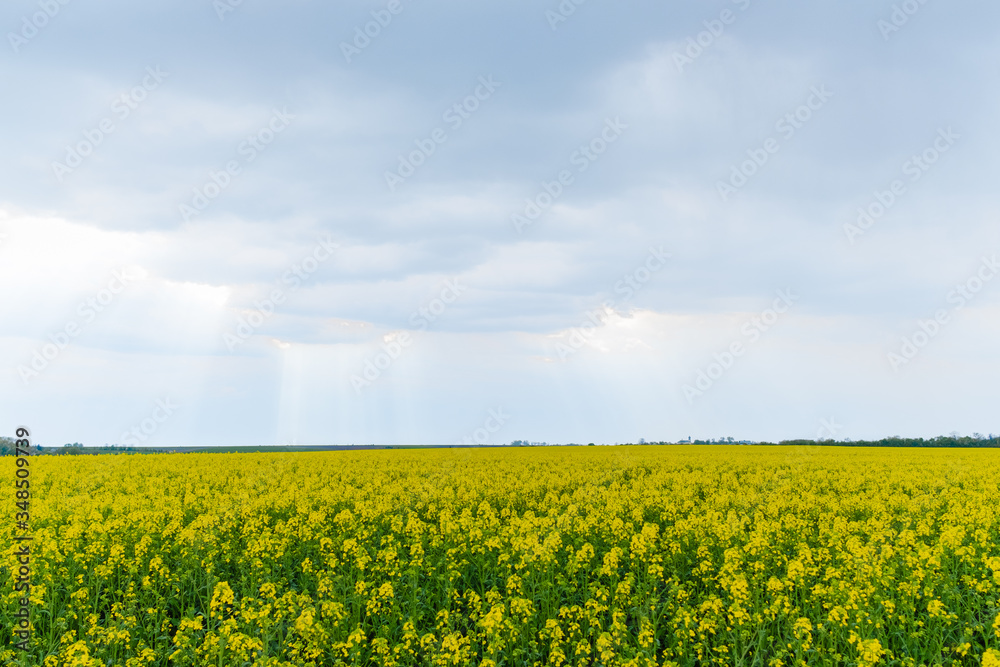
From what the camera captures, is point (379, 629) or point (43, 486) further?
point (43, 486)

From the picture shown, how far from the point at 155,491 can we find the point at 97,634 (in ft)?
34.9

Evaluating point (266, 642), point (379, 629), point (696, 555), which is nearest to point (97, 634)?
point (266, 642)

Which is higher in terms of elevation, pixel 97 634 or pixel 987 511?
pixel 987 511

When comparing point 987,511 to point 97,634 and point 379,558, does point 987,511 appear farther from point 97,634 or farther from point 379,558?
point 97,634

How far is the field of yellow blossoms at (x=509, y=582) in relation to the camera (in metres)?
7.91

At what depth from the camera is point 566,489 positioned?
18.3m

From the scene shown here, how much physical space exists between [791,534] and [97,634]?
12.7 meters

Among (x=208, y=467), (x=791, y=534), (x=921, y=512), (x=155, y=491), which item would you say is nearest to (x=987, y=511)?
(x=921, y=512)

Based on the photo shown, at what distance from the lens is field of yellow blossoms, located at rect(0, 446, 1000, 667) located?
791 cm

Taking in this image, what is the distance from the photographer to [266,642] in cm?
759

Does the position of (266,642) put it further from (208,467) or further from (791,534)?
Answer: (208,467)

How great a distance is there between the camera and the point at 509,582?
901cm

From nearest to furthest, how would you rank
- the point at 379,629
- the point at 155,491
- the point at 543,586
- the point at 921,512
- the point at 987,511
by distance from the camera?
the point at 379,629
the point at 543,586
the point at 987,511
the point at 921,512
the point at 155,491

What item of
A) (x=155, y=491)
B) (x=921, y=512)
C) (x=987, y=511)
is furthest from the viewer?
(x=155, y=491)
